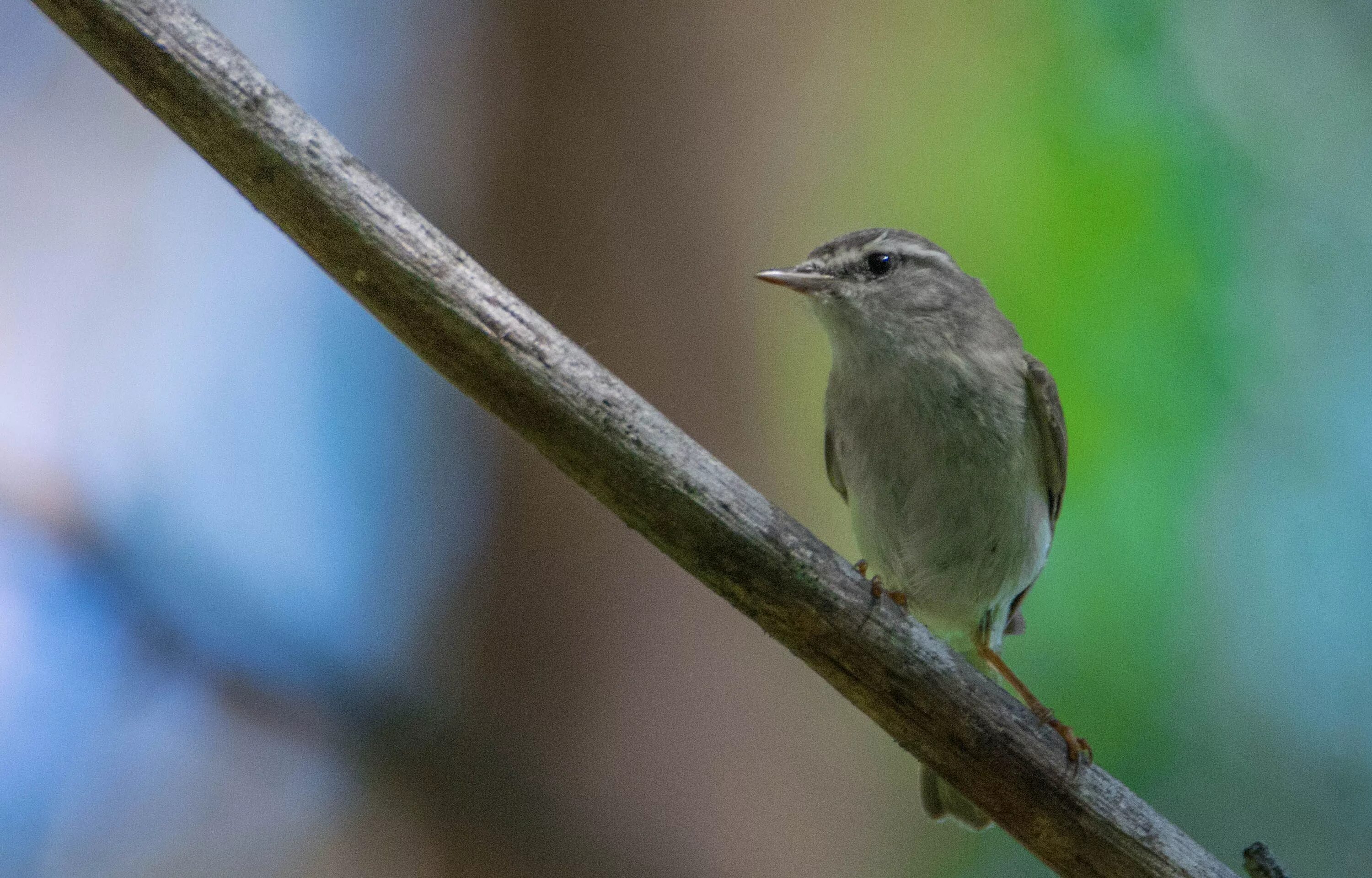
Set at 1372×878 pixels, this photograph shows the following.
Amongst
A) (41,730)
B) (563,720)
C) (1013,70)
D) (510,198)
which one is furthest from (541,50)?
(41,730)

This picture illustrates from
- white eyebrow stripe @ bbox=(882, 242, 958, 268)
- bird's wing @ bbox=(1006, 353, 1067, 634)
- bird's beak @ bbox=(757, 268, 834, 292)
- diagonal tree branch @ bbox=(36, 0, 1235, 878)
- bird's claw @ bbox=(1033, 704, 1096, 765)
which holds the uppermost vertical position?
white eyebrow stripe @ bbox=(882, 242, 958, 268)

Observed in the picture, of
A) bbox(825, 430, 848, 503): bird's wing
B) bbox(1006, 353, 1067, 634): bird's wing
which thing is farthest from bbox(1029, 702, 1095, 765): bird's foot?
bbox(825, 430, 848, 503): bird's wing

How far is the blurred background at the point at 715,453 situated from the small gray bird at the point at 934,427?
0.37m

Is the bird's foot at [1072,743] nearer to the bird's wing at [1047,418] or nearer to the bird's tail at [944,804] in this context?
the bird's tail at [944,804]

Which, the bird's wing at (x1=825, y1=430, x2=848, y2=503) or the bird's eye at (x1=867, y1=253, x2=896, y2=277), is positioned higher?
the bird's eye at (x1=867, y1=253, x2=896, y2=277)

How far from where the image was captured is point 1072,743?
175 centimetres

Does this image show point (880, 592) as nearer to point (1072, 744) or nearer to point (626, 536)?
point (1072, 744)

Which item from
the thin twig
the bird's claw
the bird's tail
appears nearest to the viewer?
the thin twig

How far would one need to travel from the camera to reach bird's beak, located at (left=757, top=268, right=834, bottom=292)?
2221 millimetres

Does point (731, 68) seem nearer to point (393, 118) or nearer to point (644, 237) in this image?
point (644, 237)

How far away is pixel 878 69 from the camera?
351cm

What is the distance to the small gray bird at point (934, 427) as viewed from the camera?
7.32ft

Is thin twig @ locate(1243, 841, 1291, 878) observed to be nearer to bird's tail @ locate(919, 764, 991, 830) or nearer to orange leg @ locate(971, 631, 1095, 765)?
orange leg @ locate(971, 631, 1095, 765)

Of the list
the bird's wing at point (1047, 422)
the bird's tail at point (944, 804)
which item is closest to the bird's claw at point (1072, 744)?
the bird's tail at point (944, 804)
